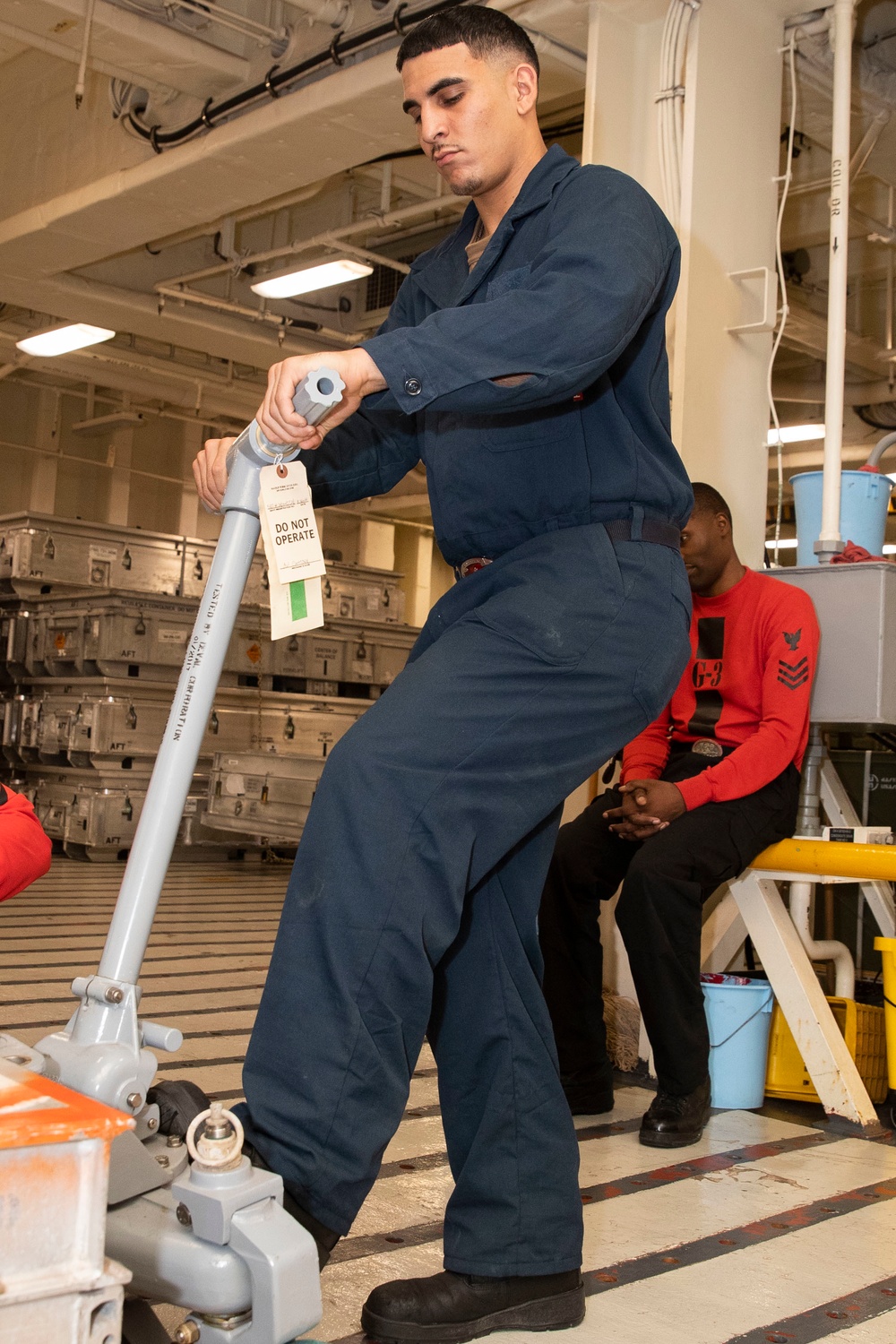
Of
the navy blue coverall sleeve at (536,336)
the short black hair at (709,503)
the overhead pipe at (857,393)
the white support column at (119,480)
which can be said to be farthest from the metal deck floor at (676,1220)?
the white support column at (119,480)

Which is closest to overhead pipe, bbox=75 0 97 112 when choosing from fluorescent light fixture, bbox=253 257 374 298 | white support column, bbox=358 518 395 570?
fluorescent light fixture, bbox=253 257 374 298

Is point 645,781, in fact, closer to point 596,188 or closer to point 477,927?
point 477,927

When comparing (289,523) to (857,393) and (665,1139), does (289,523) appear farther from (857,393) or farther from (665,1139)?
(857,393)

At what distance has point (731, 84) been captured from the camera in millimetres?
4250

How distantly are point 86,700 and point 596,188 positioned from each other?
305 inches

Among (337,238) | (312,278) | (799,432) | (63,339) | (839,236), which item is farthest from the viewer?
(799,432)

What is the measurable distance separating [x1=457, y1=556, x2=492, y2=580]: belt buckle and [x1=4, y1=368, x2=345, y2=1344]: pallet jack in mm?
395

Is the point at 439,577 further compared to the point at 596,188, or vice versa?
the point at 439,577

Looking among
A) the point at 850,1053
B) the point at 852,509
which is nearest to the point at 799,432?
the point at 852,509

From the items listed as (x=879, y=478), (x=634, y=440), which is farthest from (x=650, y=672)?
(x=879, y=478)

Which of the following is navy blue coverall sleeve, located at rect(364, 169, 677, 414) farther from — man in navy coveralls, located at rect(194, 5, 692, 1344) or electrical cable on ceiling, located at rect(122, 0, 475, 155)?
electrical cable on ceiling, located at rect(122, 0, 475, 155)

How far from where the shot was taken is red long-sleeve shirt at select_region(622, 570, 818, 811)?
3322 mm

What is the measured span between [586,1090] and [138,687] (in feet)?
21.0

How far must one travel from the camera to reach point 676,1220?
2379 millimetres
